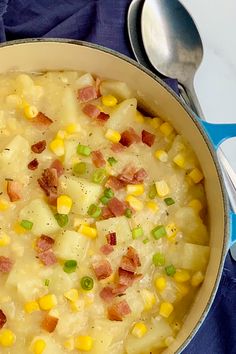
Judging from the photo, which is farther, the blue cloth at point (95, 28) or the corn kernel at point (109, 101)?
the blue cloth at point (95, 28)

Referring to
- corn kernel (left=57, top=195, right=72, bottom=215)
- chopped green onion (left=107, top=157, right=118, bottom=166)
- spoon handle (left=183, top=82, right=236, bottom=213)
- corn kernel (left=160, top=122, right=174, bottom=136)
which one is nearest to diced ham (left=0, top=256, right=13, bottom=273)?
corn kernel (left=57, top=195, right=72, bottom=215)

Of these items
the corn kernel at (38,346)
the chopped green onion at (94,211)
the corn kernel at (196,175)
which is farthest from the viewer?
the corn kernel at (196,175)

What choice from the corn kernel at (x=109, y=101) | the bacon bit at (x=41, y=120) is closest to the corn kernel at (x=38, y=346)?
the bacon bit at (x=41, y=120)

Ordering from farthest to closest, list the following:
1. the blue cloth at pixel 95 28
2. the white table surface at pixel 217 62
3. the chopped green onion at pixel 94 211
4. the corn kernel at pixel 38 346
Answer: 1. the white table surface at pixel 217 62
2. the blue cloth at pixel 95 28
3. the chopped green onion at pixel 94 211
4. the corn kernel at pixel 38 346

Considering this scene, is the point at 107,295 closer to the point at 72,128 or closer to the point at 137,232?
the point at 137,232

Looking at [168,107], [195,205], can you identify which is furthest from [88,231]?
[168,107]

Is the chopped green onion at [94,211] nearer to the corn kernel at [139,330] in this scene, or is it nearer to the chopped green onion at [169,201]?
the chopped green onion at [169,201]

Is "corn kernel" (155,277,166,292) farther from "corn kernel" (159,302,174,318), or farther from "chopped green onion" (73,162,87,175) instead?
"chopped green onion" (73,162,87,175)
